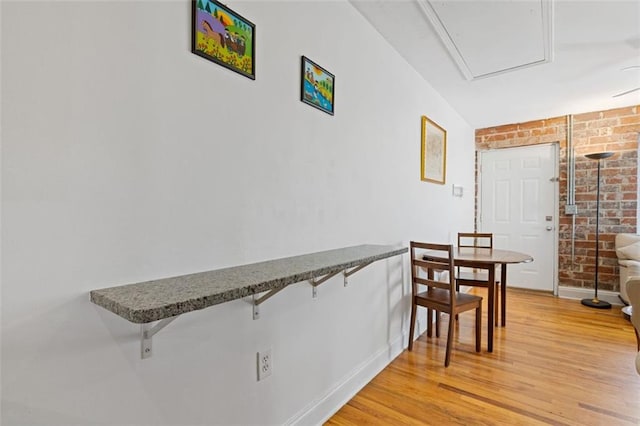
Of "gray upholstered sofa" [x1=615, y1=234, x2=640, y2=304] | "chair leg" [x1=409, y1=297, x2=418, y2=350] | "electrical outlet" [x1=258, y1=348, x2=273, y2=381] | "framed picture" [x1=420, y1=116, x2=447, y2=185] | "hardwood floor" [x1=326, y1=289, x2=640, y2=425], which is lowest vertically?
"hardwood floor" [x1=326, y1=289, x2=640, y2=425]

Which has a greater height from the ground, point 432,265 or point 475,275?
point 432,265

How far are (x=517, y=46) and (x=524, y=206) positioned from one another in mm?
2700

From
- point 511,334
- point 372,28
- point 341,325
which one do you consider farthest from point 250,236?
point 511,334

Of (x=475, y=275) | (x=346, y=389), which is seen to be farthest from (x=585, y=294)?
(x=346, y=389)

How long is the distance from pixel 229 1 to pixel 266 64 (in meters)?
0.26

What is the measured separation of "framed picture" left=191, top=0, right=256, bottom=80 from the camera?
3.68 ft

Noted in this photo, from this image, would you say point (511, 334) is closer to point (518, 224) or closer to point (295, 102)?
point (518, 224)

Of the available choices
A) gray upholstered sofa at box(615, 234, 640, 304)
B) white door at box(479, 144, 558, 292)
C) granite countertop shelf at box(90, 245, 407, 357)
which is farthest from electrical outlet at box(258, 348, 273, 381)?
white door at box(479, 144, 558, 292)

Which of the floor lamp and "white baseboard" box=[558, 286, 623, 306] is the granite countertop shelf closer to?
the floor lamp

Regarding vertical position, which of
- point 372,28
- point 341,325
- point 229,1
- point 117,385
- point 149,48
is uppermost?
point 372,28

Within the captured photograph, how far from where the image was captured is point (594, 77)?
9.71ft

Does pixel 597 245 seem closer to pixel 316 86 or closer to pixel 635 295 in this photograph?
pixel 635 295

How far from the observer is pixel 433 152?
10.4 feet

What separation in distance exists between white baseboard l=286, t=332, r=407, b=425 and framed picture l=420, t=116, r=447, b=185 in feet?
5.01
